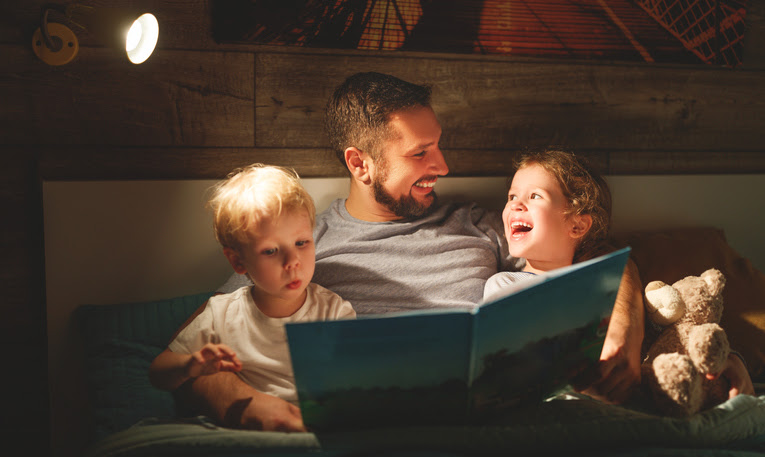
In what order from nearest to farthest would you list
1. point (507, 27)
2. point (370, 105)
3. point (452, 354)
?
point (452, 354) → point (370, 105) → point (507, 27)

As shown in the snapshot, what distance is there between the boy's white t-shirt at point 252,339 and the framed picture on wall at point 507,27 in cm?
74

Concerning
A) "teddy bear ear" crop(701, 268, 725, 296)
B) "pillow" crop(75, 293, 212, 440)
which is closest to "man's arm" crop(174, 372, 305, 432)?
"pillow" crop(75, 293, 212, 440)

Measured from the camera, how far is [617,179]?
1.82 metres

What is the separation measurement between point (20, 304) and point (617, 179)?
1.71 meters

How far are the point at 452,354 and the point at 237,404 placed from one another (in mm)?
416

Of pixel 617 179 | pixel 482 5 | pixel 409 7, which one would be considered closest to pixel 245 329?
pixel 409 7

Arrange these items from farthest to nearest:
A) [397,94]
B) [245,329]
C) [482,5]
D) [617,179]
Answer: [617,179], [482,5], [397,94], [245,329]

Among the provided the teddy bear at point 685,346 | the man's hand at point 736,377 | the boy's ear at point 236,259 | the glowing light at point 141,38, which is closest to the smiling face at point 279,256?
the boy's ear at point 236,259

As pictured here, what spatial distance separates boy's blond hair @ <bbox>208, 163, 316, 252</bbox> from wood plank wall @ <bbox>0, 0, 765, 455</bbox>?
46 centimetres

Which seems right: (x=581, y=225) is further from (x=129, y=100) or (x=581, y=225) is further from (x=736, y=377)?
(x=129, y=100)

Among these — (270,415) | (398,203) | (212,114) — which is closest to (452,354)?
(270,415)

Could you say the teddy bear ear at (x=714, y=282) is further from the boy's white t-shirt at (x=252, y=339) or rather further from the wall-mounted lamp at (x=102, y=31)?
the wall-mounted lamp at (x=102, y=31)

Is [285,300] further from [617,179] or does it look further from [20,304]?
[617,179]

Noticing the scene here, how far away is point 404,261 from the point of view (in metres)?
1.41
